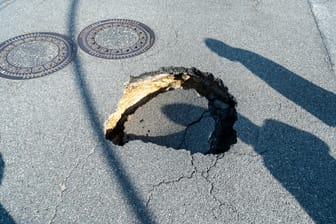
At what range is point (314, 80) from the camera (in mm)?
4059

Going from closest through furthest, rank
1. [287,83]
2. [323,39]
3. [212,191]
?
1. [212,191]
2. [287,83]
3. [323,39]

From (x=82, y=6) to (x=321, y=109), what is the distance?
3.65m

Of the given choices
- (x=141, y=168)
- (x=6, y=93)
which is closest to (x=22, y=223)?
(x=141, y=168)

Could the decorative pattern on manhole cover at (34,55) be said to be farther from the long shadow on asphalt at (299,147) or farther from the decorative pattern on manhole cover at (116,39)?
the long shadow on asphalt at (299,147)

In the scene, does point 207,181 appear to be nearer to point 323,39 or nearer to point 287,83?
point 287,83

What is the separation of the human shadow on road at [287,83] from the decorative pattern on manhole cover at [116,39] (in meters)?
0.86

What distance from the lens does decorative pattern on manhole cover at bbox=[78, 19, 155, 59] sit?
441 centimetres

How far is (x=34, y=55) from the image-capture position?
437cm

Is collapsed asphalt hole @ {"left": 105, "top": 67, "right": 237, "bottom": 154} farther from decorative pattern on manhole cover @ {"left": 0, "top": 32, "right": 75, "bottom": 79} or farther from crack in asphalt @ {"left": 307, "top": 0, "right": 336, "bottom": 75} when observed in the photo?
crack in asphalt @ {"left": 307, "top": 0, "right": 336, "bottom": 75}

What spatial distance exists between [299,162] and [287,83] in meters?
1.15

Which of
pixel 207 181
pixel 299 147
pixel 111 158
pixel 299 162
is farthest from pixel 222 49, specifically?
pixel 111 158

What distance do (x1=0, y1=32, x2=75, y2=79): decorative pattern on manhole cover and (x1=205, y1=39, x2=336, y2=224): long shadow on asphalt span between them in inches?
88.3

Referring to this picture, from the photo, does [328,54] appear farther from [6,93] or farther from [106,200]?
[6,93]

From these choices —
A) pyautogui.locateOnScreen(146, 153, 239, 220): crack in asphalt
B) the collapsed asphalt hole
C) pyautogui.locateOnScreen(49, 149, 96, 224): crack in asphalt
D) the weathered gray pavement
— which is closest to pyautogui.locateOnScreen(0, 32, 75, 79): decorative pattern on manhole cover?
the weathered gray pavement
